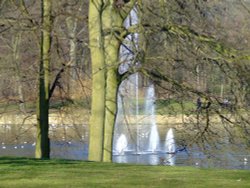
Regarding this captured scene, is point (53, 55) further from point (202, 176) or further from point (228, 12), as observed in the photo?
point (202, 176)

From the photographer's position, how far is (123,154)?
24359 millimetres

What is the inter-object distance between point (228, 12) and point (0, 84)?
7080 millimetres

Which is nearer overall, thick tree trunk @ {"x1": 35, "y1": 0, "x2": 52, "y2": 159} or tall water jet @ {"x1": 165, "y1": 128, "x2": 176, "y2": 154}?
thick tree trunk @ {"x1": 35, "y1": 0, "x2": 52, "y2": 159}

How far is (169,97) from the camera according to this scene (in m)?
17.3

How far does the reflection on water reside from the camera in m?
18.1

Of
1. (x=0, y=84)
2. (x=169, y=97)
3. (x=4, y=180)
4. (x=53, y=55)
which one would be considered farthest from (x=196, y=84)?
(x=4, y=180)

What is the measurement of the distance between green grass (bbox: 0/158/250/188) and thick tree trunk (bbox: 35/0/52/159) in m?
4.47

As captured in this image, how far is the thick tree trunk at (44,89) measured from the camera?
53.4 ft

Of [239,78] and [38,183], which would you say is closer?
[38,183]

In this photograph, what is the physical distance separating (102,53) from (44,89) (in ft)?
5.68

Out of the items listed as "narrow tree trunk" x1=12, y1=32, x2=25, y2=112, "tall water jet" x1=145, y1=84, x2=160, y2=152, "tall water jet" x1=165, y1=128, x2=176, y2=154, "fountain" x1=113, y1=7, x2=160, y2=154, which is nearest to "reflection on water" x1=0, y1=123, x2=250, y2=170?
"tall water jet" x1=165, y1=128, x2=176, y2=154

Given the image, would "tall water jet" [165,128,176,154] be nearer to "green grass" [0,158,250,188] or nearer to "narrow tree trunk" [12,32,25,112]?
"narrow tree trunk" [12,32,25,112]

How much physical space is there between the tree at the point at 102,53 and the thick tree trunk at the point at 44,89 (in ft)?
3.28

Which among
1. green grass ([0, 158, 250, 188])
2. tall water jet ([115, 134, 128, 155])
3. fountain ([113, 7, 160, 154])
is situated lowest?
green grass ([0, 158, 250, 188])
